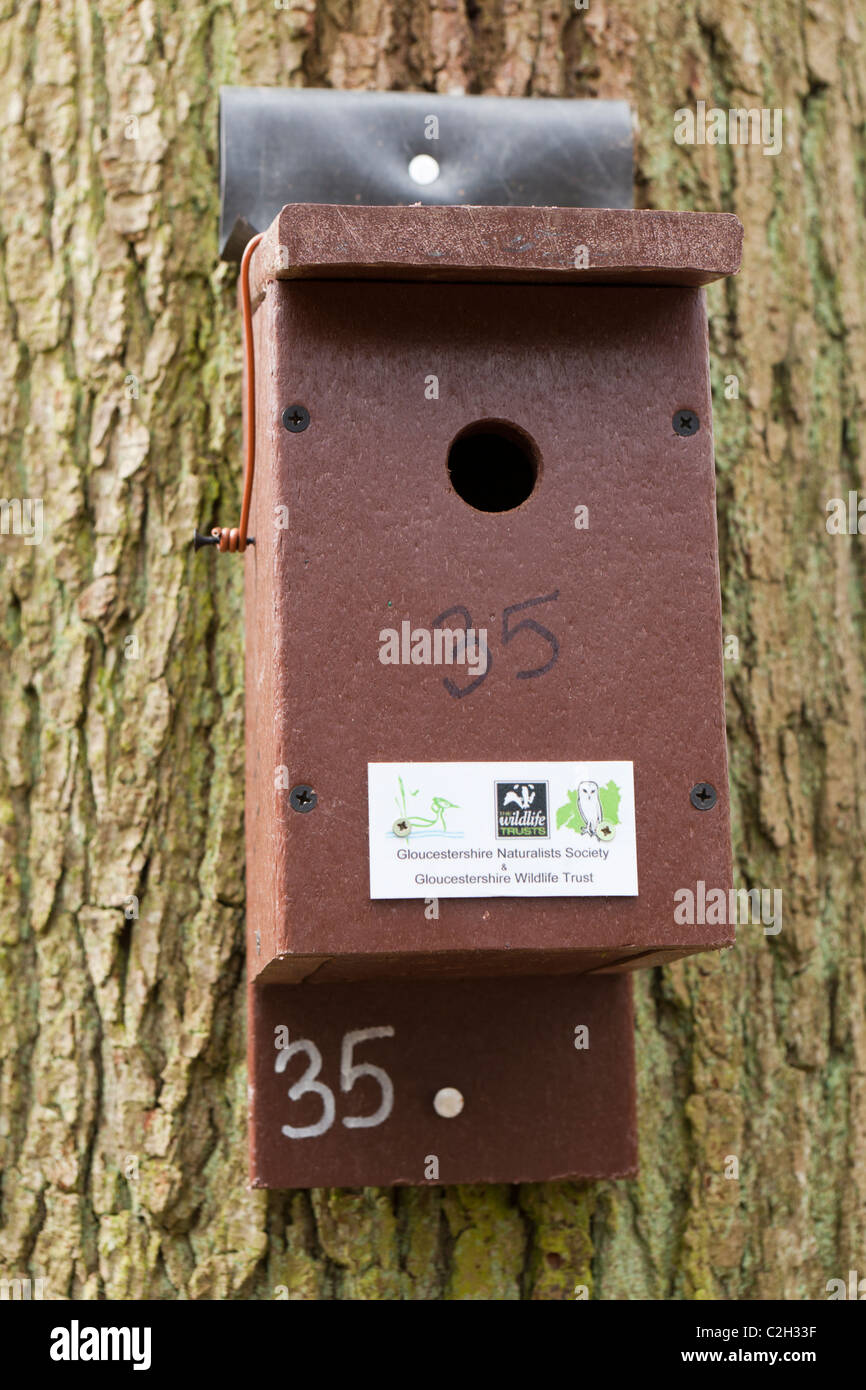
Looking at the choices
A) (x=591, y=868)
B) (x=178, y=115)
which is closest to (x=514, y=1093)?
(x=591, y=868)

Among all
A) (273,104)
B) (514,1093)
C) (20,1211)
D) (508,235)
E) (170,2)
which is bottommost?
(20,1211)

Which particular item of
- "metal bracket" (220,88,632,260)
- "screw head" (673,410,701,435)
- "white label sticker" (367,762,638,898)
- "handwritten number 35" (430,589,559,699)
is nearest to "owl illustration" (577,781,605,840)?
"white label sticker" (367,762,638,898)

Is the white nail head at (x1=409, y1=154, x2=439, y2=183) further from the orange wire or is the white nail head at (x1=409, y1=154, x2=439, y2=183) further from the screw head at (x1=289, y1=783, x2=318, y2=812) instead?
the screw head at (x1=289, y1=783, x2=318, y2=812)

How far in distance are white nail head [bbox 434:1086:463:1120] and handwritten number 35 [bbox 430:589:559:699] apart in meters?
0.55

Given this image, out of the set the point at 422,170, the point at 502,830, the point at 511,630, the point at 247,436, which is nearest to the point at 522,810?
the point at 502,830

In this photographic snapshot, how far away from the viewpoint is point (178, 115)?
217 cm

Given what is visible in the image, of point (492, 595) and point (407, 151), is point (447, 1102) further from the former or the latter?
point (407, 151)

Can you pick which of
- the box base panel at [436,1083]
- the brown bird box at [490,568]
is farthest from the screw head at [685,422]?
the box base panel at [436,1083]

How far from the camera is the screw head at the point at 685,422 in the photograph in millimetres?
1712

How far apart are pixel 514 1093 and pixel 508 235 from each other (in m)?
0.97

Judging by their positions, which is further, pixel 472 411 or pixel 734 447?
pixel 734 447

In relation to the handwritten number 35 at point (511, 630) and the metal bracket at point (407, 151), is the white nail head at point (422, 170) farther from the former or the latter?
the handwritten number 35 at point (511, 630)

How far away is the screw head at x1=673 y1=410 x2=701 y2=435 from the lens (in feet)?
5.62

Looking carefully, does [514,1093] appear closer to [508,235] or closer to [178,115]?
[508,235]
